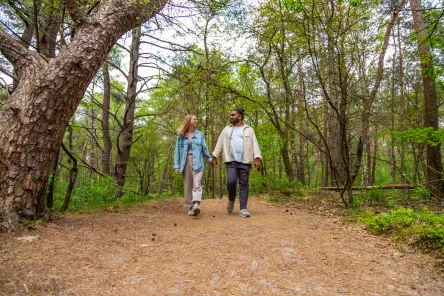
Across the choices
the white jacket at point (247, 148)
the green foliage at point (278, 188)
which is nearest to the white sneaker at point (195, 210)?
the white jacket at point (247, 148)

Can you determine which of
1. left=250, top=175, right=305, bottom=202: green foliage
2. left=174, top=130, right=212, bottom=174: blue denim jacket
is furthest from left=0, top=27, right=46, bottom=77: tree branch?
left=250, top=175, right=305, bottom=202: green foliage

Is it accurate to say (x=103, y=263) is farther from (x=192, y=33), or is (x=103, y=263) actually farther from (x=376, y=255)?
(x=192, y=33)

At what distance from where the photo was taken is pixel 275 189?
9852 millimetres

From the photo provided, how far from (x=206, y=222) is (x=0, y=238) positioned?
292 centimetres

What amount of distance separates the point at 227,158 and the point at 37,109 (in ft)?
11.1

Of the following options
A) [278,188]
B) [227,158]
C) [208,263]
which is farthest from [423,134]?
[208,263]

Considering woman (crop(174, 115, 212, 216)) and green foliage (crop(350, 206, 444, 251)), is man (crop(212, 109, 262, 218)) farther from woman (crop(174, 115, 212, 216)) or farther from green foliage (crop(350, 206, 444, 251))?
green foliage (crop(350, 206, 444, 251))

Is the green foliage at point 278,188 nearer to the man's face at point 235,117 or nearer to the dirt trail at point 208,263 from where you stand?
the man's face at point 235,117

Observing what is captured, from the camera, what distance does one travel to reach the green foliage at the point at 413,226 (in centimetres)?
298

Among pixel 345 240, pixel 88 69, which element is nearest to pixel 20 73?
pixel 88 69

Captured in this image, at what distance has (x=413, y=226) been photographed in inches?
132

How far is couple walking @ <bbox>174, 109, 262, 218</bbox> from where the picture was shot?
218 inches

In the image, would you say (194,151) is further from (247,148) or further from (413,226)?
(413,226)

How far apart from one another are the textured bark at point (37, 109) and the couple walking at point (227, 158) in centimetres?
242
